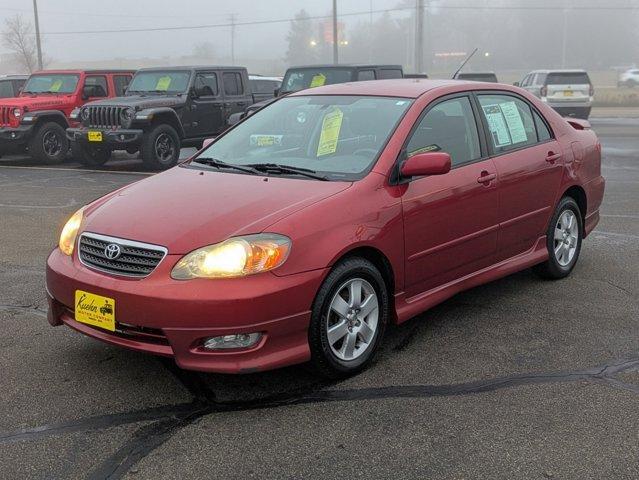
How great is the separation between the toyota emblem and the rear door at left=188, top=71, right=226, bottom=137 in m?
9.89

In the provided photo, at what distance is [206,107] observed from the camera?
43.6 feet

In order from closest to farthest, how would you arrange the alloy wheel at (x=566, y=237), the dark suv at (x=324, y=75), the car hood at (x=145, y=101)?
the alloy wheel at (x=566, y=237)
the car hood at (x=145, y=101)
the dark suv at (x=324, y=75)

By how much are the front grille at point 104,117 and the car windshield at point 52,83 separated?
1851 mm

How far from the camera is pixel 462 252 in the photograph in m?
4.37

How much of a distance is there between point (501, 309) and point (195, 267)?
2415mm

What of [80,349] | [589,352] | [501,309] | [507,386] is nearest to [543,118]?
[501,309]

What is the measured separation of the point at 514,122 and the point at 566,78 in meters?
19.5

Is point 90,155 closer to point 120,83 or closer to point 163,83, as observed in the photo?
point 163,83

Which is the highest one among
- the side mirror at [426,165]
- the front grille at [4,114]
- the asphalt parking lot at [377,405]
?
the side mirror at [426,165]

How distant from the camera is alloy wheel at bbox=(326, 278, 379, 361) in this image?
11.8 feet

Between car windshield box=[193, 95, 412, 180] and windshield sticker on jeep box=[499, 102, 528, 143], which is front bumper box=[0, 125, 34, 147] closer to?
car windshield box=[193, 95, 412, 180]

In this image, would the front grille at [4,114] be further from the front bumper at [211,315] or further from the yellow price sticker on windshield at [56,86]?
the front bumper at [211,315]

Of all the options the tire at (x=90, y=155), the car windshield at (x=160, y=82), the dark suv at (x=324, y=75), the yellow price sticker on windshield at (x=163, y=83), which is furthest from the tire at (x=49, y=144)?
the dark suv at (x=324, y=75)

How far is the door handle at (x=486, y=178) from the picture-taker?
4467mm
